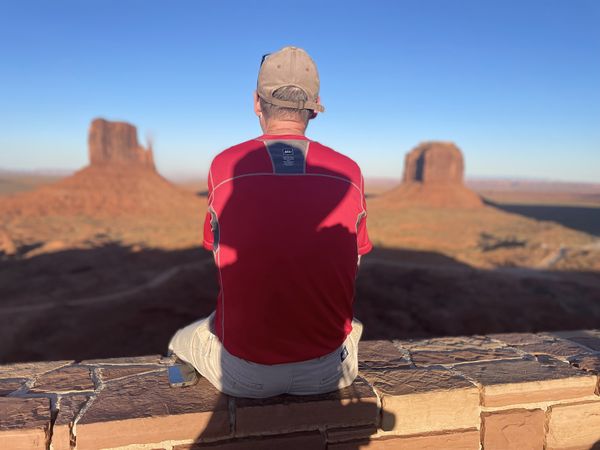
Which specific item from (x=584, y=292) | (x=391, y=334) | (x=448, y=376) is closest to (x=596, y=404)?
A: (x=448, y=376)

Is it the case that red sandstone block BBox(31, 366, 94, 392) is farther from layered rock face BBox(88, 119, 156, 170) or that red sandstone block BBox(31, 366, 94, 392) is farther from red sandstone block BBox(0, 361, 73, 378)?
layered rock face BBox(88, 119, 156, 170)

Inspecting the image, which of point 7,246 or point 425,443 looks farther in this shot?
point 7,246

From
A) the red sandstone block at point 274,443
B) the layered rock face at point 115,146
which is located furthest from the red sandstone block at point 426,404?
the layered rock face at point 115,146

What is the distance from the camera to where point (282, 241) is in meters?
1.38

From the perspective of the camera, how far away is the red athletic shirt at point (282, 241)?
1.39m

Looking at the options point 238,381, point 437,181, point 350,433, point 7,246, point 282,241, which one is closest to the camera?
point 282,241

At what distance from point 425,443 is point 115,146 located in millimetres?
46764

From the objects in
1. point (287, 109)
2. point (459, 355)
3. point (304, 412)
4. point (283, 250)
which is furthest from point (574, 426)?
point (287, 109)

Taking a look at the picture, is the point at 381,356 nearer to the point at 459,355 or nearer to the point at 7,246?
the point at 459,355

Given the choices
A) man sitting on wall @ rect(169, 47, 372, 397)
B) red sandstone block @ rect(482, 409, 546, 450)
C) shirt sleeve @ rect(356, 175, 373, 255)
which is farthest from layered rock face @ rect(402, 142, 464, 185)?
man sitting on wall @ rect(169, 47, 372, 397)

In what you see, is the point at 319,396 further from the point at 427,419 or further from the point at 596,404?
the point at 596,404

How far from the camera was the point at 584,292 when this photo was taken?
12961mm

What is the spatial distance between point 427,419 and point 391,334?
9.06 meters

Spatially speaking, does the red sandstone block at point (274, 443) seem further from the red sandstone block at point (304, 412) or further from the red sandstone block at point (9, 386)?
the red sandstone block at point (9, 386)
